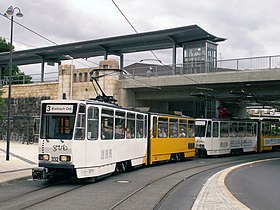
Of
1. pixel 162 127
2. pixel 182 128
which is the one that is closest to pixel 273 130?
pixel 182 128

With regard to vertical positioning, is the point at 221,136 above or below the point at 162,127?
below

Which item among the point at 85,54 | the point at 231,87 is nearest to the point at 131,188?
the point at 231,87

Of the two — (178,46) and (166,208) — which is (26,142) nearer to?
(178,46)

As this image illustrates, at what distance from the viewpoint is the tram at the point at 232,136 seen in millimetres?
27922

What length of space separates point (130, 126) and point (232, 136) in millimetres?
14293

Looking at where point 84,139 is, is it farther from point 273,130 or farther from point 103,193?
point 273,130

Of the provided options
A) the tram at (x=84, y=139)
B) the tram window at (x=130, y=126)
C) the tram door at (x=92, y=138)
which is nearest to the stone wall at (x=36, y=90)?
the tram window at (x=130, y=126)

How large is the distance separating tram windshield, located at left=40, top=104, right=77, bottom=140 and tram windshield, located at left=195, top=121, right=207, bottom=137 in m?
15.9

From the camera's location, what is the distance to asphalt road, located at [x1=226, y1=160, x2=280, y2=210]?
34.0 feet

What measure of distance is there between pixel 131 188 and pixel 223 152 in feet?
57.0

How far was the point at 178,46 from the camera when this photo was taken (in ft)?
125

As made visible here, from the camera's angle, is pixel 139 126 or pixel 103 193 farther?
pixel 139 126

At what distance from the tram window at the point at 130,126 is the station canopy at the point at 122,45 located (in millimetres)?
17592

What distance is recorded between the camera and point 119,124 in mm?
16000
